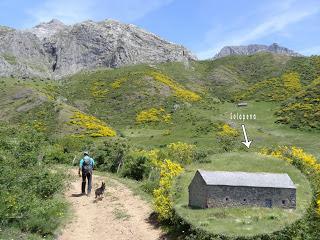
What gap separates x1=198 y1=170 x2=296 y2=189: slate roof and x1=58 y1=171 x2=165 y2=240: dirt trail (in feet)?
10.1

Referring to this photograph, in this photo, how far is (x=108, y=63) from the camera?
13662 centimetres

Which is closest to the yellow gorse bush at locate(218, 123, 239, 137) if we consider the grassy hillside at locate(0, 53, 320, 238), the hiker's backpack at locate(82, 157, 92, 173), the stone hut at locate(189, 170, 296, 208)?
the grassy hillside at locate(0, 53, 320, 238)

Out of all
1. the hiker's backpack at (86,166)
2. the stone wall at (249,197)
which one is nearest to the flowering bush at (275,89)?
the hiker's backpack at (86,166)

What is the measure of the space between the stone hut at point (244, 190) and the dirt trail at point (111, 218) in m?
2.54

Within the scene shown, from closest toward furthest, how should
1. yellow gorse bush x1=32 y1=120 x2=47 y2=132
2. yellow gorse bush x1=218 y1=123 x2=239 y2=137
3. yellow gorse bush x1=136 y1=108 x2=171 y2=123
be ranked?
yellow gorse bush x1=218 y1=123 x2=239 y2=137 → yellow gorse bush x1=32 y1=120 x2=47 y2=132 → yellow gorse bush x1=136 y1=108 x2=171 y2=123

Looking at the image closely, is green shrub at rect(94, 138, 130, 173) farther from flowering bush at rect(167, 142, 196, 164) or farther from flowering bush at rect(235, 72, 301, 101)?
flowering bush at rect(235, 72, 301, 101)

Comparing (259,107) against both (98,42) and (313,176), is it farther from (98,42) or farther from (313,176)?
(98,42)

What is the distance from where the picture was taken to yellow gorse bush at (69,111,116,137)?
60.9 m

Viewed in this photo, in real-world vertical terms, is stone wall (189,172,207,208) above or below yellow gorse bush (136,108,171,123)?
below

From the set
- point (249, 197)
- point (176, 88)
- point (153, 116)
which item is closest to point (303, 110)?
point (153, 116)

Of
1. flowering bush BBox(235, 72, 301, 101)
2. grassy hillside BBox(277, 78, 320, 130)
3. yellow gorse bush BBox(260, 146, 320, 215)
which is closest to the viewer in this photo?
yellow gorse bush BBox(260, 146, 320, 215)

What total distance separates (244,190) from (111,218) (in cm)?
612

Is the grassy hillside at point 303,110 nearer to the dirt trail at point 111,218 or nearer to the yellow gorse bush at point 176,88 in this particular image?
the yellow gorse bush at point 176,88

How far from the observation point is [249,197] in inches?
736
